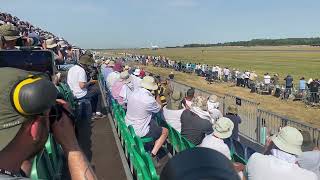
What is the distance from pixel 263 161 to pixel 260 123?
7.90 metres

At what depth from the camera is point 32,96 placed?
1.71 metres

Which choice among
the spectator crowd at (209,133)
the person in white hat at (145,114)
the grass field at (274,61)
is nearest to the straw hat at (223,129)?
the spectator crowd at (209,133)

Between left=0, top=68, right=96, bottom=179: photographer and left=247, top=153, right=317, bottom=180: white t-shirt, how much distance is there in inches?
126

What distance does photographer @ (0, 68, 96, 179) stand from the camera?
1753 mm

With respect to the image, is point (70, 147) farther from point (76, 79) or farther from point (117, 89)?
point (117, 89)

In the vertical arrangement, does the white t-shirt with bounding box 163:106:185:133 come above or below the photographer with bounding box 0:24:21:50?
below

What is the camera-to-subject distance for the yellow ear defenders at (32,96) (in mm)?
1726

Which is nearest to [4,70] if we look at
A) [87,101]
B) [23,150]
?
[23,150]

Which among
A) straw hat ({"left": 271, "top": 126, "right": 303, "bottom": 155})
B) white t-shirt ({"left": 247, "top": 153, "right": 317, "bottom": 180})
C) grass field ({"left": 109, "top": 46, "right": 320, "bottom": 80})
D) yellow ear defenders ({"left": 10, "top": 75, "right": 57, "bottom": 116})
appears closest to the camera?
yellow ear defenders ({"left": 10, "top": 75, "right": 57, "bottom": 116})

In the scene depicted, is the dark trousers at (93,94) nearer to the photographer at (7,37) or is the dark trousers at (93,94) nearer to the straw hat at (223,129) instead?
the photographer at (7,37)

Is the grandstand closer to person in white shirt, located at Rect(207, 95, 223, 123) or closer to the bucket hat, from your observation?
the bucket hat

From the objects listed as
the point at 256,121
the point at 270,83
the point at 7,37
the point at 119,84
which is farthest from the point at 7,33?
the point at 270,83

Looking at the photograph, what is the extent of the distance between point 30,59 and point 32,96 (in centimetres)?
464

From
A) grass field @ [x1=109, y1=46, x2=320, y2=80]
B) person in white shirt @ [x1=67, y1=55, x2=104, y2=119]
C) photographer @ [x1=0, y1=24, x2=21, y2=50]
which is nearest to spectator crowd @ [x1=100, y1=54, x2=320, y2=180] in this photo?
person in white shirt @ [x1=67, y1=55, x2=104, y2=119]
